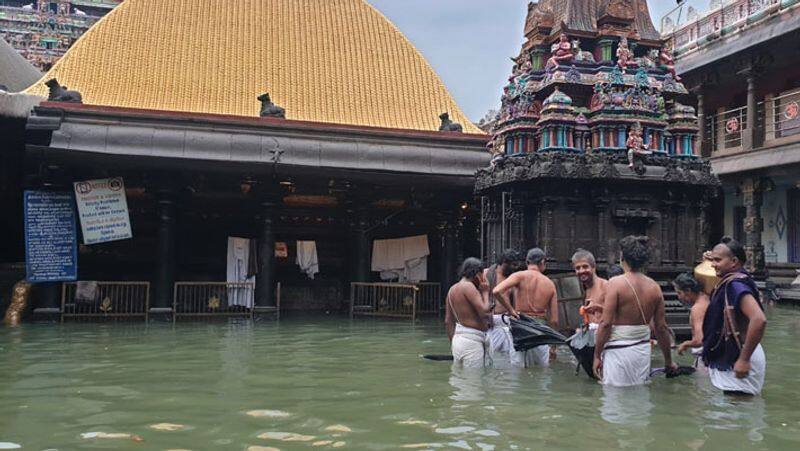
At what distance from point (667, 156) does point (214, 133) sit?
8.47m

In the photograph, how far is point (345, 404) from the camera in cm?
604

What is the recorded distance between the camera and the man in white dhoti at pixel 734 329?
18.7 ft

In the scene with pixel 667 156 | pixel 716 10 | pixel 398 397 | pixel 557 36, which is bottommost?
pixel 398 397

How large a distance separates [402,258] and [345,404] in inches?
443

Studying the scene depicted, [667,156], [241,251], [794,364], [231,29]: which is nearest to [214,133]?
[241,251]

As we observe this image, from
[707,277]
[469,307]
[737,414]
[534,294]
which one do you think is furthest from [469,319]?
[737,414]

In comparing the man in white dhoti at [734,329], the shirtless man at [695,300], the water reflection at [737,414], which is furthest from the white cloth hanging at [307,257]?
the man in white dhoti at [734,329]

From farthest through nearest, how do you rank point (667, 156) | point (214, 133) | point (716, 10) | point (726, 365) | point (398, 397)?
point (716, 10), point (214, 133), point (667, 156), point (398, 397), point (726, 365)

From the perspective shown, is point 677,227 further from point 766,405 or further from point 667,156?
point 766,405

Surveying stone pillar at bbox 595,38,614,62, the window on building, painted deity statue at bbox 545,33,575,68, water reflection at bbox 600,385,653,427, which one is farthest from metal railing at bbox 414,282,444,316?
the window on building

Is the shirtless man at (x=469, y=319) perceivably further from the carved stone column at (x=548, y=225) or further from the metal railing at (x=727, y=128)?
the metal railing at (x=727, y=128)

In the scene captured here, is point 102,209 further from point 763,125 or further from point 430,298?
point 763,125

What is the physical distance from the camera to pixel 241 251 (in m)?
15.8

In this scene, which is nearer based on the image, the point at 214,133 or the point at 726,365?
the point at 726,365
